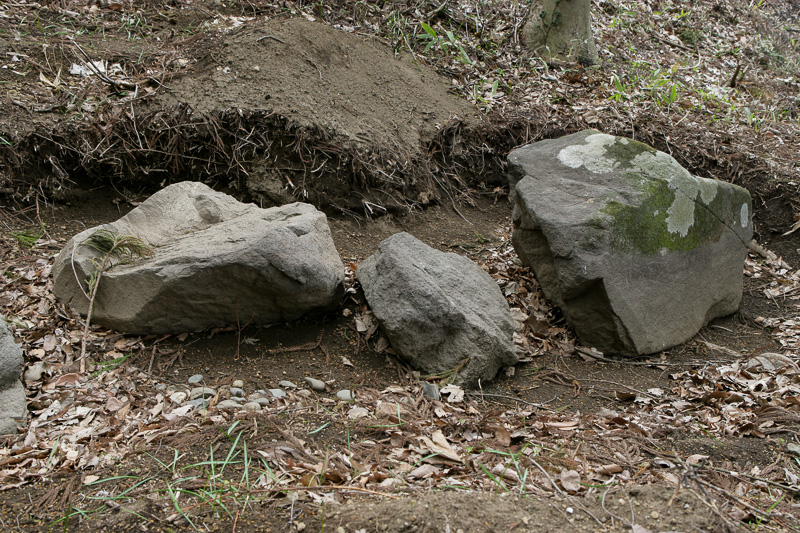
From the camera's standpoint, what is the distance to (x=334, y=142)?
4.78m

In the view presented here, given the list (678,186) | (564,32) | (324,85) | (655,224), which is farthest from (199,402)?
(564,32)

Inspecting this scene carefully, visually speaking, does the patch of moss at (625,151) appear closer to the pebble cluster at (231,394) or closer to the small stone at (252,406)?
the pebble cluster at (231,394)

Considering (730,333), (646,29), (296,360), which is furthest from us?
(646,29)

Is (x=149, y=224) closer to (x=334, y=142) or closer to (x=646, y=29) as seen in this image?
(x=334, y=142)

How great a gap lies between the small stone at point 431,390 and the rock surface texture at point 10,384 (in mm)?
1894

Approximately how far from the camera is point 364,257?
14.6ft

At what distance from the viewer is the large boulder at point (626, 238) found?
3783mm

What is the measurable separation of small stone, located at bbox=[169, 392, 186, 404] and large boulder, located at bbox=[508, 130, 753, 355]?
2344 millimetres

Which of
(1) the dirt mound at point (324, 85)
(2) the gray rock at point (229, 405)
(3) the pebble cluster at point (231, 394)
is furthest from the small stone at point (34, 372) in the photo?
(1) the dirt mound at point (324, 85)

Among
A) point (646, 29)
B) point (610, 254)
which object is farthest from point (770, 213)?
point (646, 29)

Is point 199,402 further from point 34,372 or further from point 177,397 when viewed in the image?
point 34,372

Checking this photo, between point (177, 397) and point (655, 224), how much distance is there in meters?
3.08

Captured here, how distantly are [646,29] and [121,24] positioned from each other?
6185 millimetres

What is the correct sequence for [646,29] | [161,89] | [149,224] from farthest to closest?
1. [646,29]
2. [161,89]
3. [149,224]
